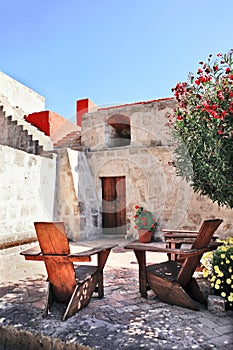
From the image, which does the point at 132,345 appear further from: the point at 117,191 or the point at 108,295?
the point at 117,191

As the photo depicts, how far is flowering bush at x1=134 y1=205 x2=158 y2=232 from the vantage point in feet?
22.6

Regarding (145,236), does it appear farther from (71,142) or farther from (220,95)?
(220,95)

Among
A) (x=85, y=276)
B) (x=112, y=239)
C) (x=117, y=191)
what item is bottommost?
(x=112, y=239)

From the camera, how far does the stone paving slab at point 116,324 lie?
1.98 m

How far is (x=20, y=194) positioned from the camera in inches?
213

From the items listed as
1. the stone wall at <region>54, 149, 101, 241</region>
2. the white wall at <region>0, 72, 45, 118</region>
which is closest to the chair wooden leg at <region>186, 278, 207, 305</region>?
the stone wall at <region>54, 149, 101, 241</region>

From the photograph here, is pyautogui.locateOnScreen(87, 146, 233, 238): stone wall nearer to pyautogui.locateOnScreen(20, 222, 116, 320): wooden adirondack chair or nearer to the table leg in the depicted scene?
the table leg

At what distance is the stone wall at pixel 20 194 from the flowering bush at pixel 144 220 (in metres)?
2.32

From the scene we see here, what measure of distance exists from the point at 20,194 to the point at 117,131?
174 inches

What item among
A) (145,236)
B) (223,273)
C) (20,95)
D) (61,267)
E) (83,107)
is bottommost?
(145,236)

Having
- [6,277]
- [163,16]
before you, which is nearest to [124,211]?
[6,277]

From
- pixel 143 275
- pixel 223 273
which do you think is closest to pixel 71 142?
pixel 143 275

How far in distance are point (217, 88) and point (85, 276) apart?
2.29 m

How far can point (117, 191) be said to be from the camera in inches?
311
